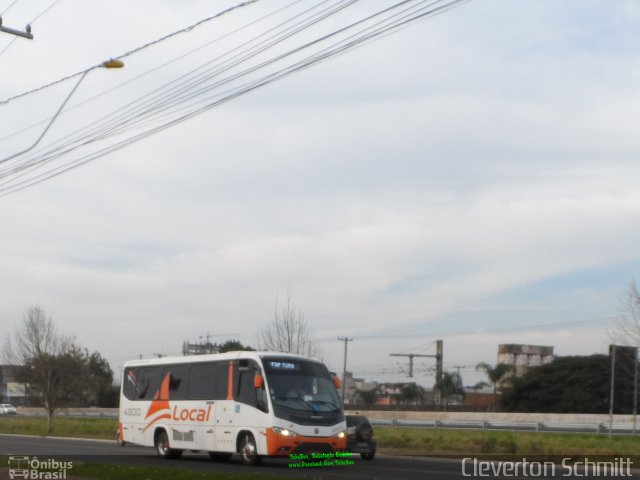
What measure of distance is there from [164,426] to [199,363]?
244cm

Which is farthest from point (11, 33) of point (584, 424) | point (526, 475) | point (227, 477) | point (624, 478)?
point (584, 424)

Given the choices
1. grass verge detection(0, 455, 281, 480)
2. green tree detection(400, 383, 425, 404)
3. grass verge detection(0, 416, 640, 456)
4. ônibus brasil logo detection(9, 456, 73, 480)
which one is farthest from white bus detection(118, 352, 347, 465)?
green tree detection(400, 383, 425, 404)

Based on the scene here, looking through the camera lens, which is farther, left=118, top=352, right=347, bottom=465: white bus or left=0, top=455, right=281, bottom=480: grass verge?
left=118, top=352, right=347, bottom=465: white bus

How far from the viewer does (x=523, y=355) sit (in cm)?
10375

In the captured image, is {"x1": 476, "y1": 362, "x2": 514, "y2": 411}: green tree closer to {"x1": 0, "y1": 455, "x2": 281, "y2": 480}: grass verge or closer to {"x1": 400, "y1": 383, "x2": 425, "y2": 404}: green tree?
{"x1": 400, "y1": 383, "x2": 425, "y2": 404}: green tree

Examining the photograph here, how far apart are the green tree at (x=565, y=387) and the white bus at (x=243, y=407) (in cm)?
5362

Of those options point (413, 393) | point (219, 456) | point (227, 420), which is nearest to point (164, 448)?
point (219, 456)

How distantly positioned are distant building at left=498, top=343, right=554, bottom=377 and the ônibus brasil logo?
77.8 metres

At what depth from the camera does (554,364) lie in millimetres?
82812

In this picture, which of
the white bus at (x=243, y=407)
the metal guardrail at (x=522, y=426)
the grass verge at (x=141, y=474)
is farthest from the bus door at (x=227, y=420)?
the metal guardrail at (x=522, y=426)

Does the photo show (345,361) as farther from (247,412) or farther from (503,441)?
(247,412)

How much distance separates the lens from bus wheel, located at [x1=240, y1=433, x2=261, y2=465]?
85.1ft

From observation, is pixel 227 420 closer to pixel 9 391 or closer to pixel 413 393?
pixel 413 393

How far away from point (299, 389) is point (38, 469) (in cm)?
673
